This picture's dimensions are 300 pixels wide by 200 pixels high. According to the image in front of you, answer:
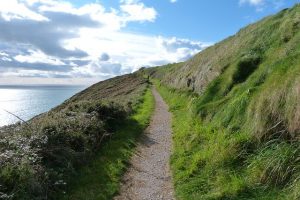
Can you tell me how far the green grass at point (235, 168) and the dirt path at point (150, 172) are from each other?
0.41 m

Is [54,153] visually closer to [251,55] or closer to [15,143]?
[15,143]

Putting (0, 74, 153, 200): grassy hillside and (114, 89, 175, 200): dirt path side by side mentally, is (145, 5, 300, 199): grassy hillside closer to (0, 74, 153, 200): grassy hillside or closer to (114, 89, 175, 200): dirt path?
(114, 89, 175, 200): dirt path

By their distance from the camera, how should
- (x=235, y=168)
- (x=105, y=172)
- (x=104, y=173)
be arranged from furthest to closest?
(x=105, y=172)
(x=104, y=173)
(x=235, y=168)

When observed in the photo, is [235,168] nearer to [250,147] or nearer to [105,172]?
[250,147]

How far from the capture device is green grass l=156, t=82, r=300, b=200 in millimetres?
8844

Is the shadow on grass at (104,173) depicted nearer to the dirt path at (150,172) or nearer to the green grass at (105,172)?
the green grass at (105,172)

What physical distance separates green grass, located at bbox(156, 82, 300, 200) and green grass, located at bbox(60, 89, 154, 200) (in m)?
1.99

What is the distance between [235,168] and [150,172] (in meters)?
3.83

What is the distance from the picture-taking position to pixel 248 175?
9.91m

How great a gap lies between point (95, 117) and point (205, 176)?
923 centimetres

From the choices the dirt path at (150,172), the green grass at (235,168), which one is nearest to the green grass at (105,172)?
the dirt path at (150,172)

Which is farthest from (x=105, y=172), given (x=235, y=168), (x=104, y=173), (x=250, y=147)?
(x=250, y=147)

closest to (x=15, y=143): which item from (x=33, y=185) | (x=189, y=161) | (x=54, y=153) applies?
(x=54, y=153)

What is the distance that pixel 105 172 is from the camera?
43.8 feet
